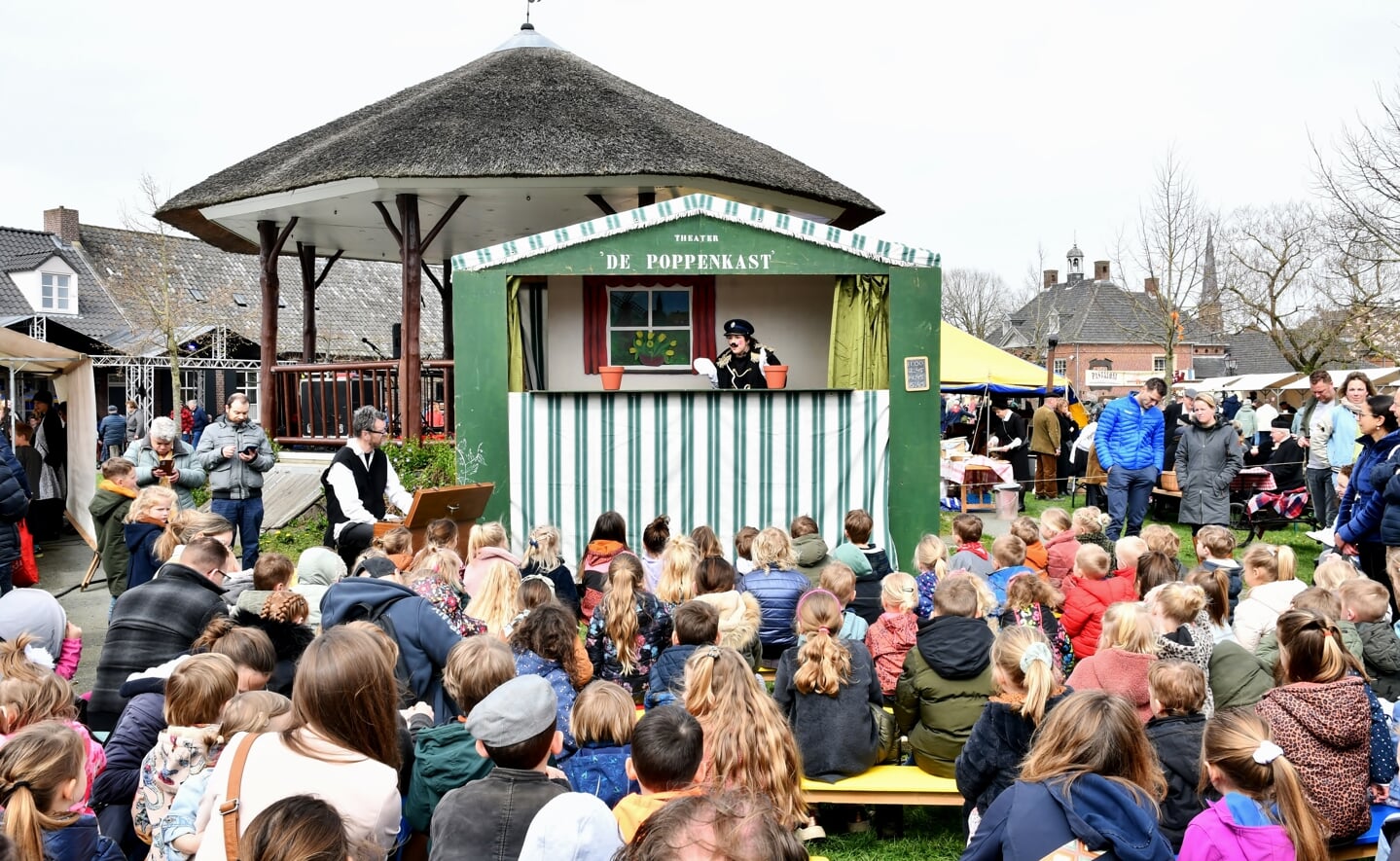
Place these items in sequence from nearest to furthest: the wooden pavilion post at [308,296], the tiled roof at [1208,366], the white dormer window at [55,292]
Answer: the wooden pavilion post at [308,296], the white dormer window at [55,292], the tiled roof at [1208,366]

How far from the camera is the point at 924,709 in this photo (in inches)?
190

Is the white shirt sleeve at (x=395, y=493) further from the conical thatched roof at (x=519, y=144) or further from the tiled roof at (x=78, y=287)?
the tiled roof at (x=78, y=287)

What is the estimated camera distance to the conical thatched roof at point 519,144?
1180cm

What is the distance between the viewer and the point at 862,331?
10.8 m

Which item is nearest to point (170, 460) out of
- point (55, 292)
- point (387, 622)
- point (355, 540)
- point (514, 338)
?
point (514, 338)

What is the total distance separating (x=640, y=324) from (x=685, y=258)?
418 centimetres

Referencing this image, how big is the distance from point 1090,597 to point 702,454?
481cm

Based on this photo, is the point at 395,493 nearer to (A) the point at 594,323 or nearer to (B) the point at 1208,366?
(A) the point at 594,323

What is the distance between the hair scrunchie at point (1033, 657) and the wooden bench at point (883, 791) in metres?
1.09

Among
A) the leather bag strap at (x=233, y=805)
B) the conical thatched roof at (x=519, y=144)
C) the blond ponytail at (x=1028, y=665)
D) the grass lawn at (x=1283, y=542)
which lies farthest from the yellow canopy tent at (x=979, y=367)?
the leather bag strap at (x=233, y=805)

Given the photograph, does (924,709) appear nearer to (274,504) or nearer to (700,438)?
(700,438)

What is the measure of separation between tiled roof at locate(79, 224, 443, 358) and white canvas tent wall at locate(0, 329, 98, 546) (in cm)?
2546

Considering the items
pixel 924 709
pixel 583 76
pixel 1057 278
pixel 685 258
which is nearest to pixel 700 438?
pixel 685 258

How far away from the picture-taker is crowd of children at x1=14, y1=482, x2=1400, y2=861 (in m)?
2.92
